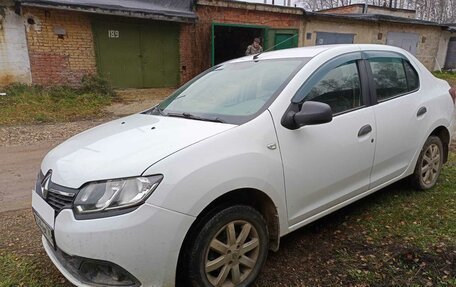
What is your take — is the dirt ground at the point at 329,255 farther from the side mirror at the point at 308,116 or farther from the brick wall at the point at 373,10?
the brick wall at the point at 373,10

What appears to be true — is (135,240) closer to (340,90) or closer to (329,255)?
(329,255)

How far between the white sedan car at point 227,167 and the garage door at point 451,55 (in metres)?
22.6

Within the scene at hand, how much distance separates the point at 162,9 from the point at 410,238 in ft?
35.6

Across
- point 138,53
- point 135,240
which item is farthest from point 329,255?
point 138,53

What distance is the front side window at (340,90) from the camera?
9.18 feet

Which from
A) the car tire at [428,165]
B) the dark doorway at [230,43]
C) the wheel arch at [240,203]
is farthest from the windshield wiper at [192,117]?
the dark doorway at [230,43]

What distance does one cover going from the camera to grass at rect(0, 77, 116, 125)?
8.42 m

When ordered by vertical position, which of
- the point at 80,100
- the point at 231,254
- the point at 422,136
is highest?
the point at 422,136

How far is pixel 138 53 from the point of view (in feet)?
38.8

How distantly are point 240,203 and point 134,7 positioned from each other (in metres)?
10.1

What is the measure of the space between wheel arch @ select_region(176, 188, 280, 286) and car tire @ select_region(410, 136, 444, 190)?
2.14m

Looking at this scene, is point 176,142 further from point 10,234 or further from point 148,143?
point 10,234

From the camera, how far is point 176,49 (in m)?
12.6

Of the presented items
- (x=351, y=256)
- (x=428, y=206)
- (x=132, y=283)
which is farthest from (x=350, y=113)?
(x=132, y=283)
